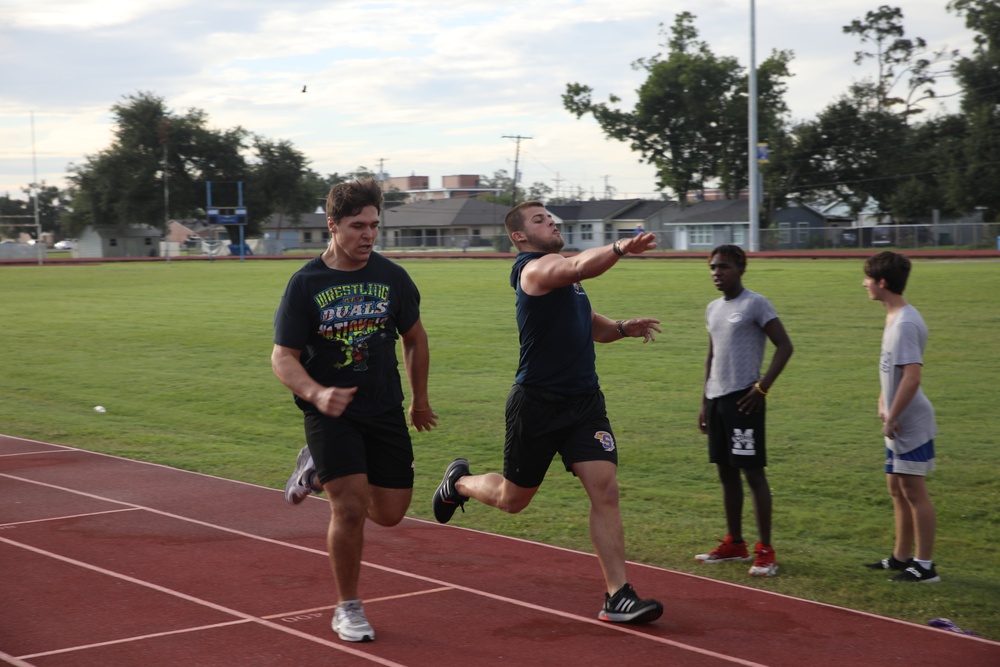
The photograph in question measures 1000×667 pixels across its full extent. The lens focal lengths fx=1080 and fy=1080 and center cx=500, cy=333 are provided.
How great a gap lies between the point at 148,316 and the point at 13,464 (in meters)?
16.7

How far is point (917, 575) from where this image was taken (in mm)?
5898

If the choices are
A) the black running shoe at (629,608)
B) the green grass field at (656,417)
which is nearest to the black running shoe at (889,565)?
the green grass field at (656,417)

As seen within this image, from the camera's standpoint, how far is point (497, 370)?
50.4 ft

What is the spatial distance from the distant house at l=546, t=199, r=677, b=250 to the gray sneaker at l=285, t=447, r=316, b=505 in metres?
91.3

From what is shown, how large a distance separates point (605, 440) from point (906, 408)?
5.79 feet

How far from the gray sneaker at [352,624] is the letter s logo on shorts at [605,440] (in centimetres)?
138

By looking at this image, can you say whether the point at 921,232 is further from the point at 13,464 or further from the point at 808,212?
the point at 13,464

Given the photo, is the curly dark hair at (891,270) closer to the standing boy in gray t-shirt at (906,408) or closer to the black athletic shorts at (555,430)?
the standing boy in gray t-shirt at (906,408)

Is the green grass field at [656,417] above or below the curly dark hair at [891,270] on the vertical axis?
below

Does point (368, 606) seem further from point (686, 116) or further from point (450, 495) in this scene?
point (686, 116)

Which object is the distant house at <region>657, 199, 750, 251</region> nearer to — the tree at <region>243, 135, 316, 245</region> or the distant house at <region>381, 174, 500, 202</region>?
the tree at <region>243, 135, 316, 245</region>

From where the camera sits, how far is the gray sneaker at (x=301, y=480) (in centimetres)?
543

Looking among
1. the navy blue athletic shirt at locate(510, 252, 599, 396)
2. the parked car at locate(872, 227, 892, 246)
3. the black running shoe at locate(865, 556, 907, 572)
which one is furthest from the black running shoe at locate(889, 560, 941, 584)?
the parked car at locate(872, 227, 892, 246)

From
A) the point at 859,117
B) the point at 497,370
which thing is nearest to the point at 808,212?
the point at 859,117
